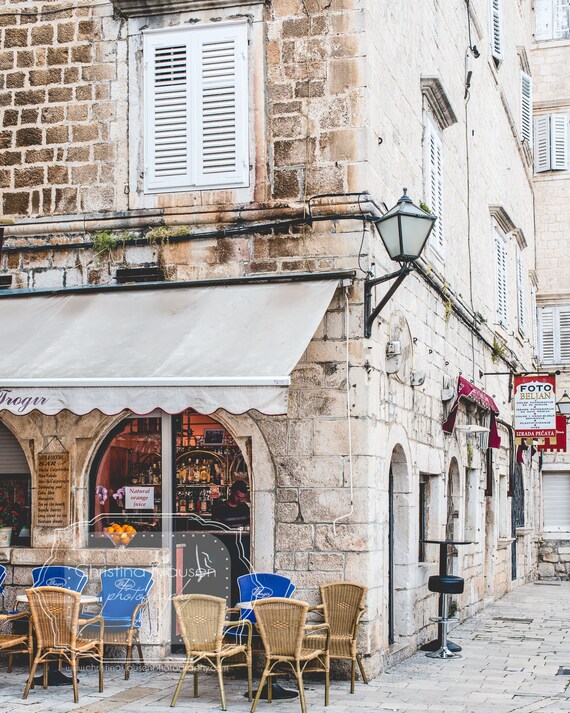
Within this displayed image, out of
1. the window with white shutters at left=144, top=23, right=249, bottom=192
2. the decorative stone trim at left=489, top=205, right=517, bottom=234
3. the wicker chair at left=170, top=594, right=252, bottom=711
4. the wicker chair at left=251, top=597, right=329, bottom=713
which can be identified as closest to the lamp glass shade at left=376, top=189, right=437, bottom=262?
the window with white shutters at left=144, top=23, right=249, bottom=192

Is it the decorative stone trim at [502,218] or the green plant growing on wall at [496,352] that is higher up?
the decorative stone trim at [502,218]

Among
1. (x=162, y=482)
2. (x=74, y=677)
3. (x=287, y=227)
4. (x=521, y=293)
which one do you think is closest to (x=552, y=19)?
(x=521, y=293)

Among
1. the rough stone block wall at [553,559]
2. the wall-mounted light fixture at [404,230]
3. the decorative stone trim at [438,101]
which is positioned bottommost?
the rough stone block wall at [553,559]

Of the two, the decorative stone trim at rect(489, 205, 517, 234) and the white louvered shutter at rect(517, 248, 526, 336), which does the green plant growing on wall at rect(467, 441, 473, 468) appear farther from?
the white louvered shutter at rect(517, 248, 526, 336)

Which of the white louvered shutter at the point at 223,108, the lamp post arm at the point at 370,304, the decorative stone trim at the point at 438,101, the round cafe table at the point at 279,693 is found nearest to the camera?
the round cafe table at the point at 279,693

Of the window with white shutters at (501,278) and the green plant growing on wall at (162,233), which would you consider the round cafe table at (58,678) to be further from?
the window with white shutters at (501,278)

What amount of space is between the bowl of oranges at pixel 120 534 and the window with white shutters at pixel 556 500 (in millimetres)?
16884

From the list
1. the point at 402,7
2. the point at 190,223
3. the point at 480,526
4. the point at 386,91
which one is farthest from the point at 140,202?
the point at 480,526

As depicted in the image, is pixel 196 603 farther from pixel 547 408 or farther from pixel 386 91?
pixel 547 408

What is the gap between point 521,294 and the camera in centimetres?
2200

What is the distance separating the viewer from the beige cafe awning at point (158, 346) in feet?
28.3

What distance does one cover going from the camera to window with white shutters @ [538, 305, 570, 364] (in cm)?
2538

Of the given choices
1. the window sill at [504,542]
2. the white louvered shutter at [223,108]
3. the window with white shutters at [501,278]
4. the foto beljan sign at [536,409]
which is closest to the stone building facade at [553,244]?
the window sill at [504,542]

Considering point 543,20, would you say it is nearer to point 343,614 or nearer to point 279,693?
point 343,614
